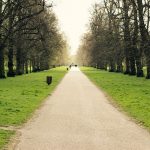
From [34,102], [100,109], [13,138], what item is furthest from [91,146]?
[34,102]

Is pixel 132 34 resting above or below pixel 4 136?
above

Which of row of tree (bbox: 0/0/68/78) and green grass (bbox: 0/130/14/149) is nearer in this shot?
green grass (bbox: 0/130/14/149)

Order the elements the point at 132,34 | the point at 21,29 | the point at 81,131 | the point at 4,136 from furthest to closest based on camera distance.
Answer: the point at 132,34
the point at 21,29
the point at 81,131
the point at 4,136

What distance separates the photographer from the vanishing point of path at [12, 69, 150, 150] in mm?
10398

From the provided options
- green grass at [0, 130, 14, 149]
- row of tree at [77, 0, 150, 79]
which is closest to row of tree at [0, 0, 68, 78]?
row of tree at [77, 0, 150, 79]

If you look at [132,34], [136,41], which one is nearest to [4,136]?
[136,41]

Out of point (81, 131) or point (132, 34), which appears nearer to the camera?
point (81, 131)

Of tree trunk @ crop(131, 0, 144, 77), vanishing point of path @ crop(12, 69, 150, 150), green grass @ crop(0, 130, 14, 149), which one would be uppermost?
tree trunk @ crop(131, 0, 144, 77)

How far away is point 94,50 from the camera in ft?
279

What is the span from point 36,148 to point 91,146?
136 cm

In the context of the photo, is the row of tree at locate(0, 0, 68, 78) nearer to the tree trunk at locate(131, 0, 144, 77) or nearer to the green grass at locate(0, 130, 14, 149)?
the tree trunk at locate(131, 0, 144, 77)

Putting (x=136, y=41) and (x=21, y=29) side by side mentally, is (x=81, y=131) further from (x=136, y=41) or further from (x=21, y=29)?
(x=21, y=29)

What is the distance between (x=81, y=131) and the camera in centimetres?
1239

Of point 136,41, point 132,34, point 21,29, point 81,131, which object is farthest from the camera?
point 132,34
